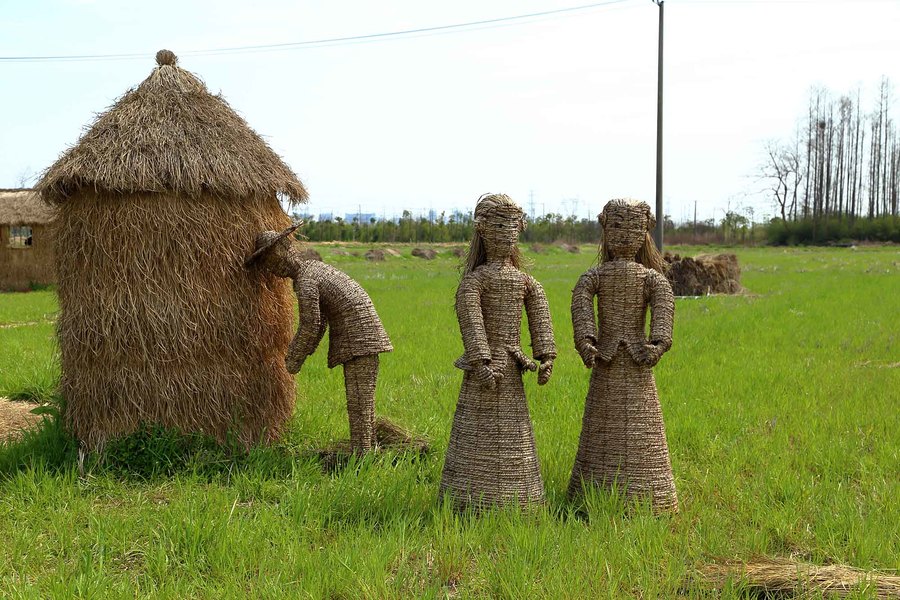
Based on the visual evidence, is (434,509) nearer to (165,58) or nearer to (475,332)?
(475,332)

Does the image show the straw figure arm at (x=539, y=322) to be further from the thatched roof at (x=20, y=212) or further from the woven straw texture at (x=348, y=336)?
the thatched roof at (x=20, y=212)

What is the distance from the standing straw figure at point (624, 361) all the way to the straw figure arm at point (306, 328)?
1.78 meters

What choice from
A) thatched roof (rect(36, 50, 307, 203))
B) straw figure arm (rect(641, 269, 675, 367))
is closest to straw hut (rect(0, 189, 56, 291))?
thatched roof (rect(36, 50, 307, 203))

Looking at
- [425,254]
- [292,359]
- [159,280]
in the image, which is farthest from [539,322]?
[425,254]

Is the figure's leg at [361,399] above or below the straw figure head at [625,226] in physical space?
below

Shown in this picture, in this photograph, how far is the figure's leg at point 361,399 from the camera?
539 cm

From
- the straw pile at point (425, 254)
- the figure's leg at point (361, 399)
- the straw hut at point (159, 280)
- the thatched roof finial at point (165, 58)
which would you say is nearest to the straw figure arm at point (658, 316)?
the figure's leg at point (361, 399)

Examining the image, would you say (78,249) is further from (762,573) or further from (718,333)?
(718,333)

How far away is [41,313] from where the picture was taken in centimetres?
1447

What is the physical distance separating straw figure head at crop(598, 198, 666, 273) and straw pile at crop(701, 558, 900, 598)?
6.01ft

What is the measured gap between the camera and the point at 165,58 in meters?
6.04

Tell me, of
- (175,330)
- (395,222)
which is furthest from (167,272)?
(395,222)

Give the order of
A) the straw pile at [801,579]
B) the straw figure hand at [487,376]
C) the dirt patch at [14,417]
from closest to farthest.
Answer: the straw pile at [801,579] < the straw figure hand at [487,376] < the dirt patch at [14,417]

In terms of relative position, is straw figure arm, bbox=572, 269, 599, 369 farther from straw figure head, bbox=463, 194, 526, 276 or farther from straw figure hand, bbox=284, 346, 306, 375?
straw figure hand, bbox=284, 346, 306, 375
